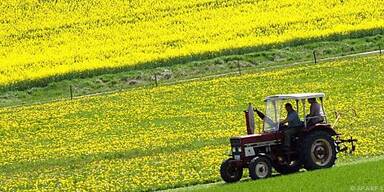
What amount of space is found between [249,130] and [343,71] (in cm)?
2262

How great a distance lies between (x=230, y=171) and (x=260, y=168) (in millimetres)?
1140

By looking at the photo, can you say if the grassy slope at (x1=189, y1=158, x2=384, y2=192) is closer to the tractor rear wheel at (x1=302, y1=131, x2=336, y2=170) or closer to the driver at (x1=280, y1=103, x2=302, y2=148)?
the tractor rear wheel at (x1=302, y1=131, x2=336, y2=170)

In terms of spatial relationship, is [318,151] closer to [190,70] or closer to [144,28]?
[190,70]

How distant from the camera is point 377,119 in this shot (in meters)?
36.2

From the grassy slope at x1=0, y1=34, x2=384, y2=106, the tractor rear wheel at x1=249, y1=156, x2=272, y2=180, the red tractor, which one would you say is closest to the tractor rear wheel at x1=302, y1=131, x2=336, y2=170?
the red tractor

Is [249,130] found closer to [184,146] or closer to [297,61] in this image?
[184,146]

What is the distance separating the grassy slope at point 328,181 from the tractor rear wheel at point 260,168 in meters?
0.28

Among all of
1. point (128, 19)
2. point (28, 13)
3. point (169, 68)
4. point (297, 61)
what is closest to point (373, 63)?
point (297, 61)

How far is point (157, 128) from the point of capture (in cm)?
4009

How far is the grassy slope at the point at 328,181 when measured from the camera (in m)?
21.3

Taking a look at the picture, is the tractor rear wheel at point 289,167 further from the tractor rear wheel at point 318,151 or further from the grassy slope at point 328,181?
the grassy slope at point 328,181

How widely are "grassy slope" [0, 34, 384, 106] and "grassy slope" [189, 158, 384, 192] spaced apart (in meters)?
29.9

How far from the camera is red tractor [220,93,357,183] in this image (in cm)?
2614

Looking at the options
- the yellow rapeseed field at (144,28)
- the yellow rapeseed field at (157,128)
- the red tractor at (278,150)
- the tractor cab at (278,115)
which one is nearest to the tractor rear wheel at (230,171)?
the red tractor at (278,150)
